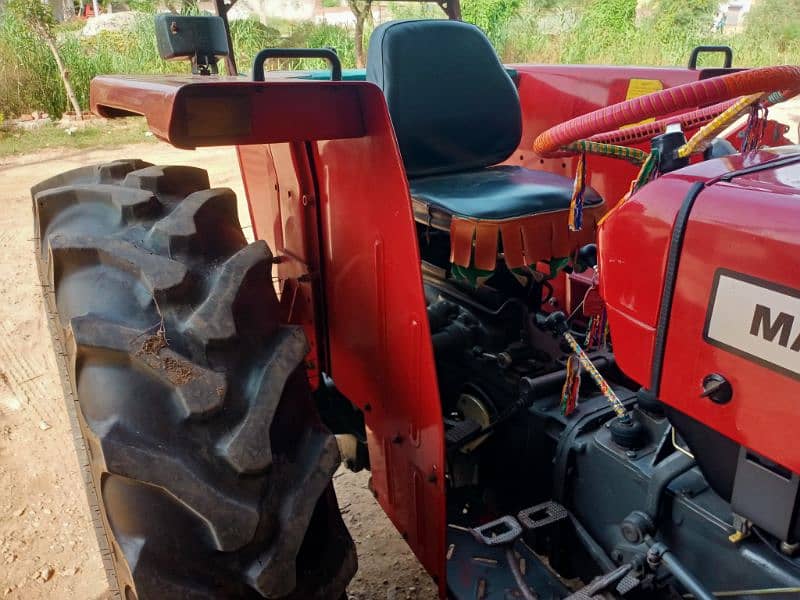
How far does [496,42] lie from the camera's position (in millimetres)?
11117

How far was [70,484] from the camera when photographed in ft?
6.65

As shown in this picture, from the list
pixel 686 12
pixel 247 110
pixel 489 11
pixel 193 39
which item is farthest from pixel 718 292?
pixel 686 12

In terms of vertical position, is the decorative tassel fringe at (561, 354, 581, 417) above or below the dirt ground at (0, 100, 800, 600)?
above

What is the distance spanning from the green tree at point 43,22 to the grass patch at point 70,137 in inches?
24.2

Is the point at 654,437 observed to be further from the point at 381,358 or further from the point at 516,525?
the point at 381,358

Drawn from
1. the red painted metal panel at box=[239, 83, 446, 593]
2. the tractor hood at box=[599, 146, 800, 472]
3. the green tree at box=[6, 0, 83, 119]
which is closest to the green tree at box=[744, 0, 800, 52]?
the green tree at box=[6, 0, 83, 119]

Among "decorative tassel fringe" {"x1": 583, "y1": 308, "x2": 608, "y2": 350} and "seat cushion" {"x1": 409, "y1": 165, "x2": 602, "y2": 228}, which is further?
"decorative tassel fringe" {"x1": 583, "y1": 308, "x2": 608, "y2": 350}

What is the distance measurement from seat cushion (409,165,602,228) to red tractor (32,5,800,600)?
11 mm

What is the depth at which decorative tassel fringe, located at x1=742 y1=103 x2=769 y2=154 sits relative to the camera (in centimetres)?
92

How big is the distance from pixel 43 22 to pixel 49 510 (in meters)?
8.70

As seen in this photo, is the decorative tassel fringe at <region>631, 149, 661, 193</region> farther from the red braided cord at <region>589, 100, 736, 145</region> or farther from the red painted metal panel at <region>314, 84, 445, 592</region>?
the red painted metal panel at <region>314, 84, 445, 592</region>

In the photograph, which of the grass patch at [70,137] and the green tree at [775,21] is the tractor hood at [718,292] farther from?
the green tree at [775,21]

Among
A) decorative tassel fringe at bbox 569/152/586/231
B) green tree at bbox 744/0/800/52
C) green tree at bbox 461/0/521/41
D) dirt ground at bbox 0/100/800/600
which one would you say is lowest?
green tree at bbox 744/0/800/52

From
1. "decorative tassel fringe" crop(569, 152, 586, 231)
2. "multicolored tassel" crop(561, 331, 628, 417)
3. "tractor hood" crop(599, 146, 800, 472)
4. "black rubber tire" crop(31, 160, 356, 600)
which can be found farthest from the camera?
"multicolored tassel" crop(561, 331, 628, 417)
